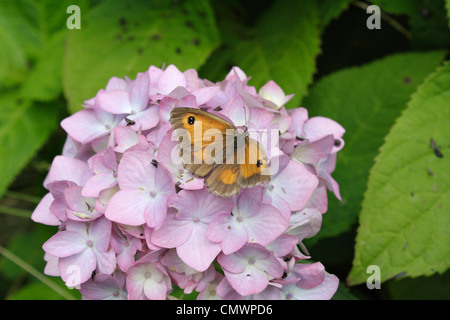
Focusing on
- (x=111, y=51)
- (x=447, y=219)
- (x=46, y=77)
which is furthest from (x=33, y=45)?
(x=447, y=219)

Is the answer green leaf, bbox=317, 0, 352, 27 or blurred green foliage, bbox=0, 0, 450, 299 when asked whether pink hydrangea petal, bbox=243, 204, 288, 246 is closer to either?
blurred green foliage, bbox=0, 0, 450, 299

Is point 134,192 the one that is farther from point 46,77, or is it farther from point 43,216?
point 46,77

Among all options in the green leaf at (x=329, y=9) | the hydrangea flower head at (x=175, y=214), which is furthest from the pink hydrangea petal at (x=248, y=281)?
the green leaf at (x=329, y=9)

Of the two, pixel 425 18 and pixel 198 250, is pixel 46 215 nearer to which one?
pixel 198 250

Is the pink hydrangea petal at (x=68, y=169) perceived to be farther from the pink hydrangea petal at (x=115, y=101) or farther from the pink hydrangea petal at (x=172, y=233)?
the pink hydrangea petal at (x=172, y=233)

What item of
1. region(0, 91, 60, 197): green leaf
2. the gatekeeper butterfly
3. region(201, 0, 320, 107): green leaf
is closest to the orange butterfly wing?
the gatekeeper butterfly

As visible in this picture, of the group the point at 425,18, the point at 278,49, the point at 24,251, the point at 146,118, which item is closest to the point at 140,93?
the point at 146,118
